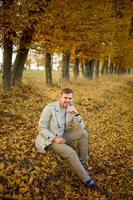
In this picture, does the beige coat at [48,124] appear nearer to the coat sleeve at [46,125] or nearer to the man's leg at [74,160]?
the coat sleeve at [46,125]

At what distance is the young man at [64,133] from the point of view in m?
8.03

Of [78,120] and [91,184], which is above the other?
[78,120]

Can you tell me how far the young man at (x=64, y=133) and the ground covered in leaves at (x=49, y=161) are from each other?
0.42 meters

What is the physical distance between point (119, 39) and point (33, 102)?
19.5 meters

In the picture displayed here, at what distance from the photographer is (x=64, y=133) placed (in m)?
8.77

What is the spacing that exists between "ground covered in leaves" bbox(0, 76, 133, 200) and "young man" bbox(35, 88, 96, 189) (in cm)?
42

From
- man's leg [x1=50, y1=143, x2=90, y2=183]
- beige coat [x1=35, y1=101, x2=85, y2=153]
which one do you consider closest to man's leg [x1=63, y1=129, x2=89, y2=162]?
beige coat [x1=35, y1=101, x2=85, y2=153]

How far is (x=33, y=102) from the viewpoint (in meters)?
13.8


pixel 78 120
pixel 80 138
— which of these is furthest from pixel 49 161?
pixel 78 120

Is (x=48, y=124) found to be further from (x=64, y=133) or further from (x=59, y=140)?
(x=59, y=140)

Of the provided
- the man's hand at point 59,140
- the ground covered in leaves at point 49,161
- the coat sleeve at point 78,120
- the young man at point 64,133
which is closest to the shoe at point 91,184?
the young man at point 64,133

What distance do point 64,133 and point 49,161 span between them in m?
0.72

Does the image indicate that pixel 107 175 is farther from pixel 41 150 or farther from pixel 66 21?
pixel 66 21

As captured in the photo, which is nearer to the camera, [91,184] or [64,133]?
[91,184]
